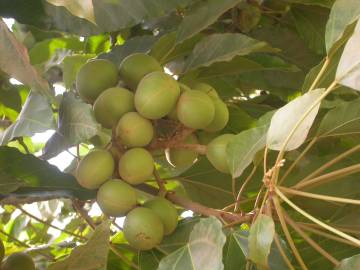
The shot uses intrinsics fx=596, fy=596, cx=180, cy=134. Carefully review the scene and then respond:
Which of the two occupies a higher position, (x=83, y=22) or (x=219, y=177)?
(x=83, y=22)

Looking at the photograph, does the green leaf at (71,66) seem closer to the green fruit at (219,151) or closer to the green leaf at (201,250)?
the green fruit at (219,151)

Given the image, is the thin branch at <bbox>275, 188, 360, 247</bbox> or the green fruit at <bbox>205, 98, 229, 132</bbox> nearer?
the thin branch at <bbox>275, 188, 360, 247</bbox>

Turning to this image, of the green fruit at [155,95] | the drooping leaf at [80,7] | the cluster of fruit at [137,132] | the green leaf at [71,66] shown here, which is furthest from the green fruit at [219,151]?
the green leaf at [71,66]

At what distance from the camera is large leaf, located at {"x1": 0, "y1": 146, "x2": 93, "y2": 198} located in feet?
3.61

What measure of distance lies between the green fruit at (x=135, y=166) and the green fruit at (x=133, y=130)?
2 cm

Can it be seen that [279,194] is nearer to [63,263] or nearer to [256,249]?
[256,249]

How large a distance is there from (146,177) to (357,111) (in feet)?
1.25

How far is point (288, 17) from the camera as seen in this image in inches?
62.8

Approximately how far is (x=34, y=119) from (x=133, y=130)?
0.59 feet

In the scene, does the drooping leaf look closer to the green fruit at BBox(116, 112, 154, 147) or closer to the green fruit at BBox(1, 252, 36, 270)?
the green fruit at BBox(116, 112, 154, 147)

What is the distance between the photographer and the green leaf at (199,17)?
1.15 meters

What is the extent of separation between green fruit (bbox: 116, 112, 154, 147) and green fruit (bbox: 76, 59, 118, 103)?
0.31 feet

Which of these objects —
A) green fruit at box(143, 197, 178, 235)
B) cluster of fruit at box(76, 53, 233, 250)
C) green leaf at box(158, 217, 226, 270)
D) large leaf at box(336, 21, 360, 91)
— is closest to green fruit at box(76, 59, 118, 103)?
cluster of fruit at box(76, 53, 233, 250)

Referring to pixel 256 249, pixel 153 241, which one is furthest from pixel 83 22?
pixel 256 249
